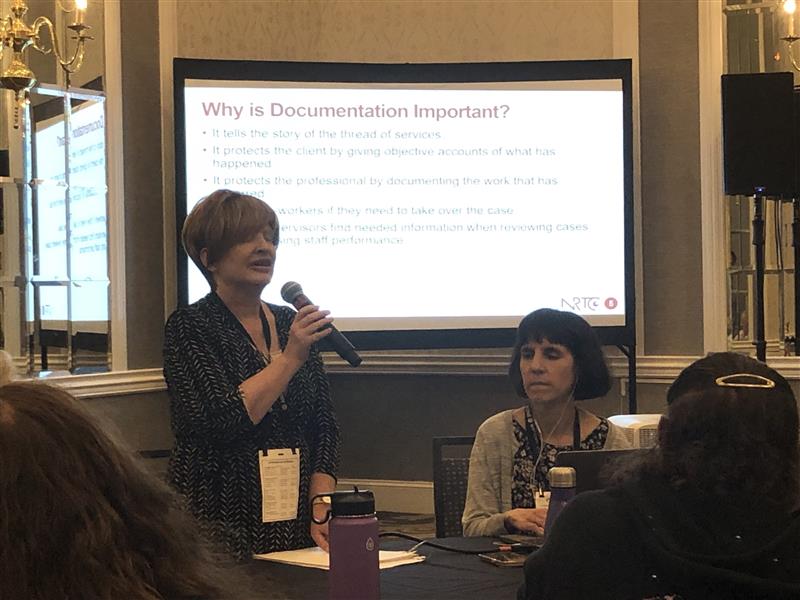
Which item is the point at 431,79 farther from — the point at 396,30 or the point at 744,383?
the point at 744,383

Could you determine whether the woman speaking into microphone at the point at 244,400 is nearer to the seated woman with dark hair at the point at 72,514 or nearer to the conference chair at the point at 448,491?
the conference chair at the point at 448,491

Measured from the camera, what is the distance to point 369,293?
455 centimetres

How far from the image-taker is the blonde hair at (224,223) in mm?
2346

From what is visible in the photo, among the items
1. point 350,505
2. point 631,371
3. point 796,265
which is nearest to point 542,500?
point 350,505

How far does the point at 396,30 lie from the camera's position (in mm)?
5176

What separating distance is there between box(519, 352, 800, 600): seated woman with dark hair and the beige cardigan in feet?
3.27

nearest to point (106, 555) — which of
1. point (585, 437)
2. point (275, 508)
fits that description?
point (275, 508)

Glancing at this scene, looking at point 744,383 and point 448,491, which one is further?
point 448,491

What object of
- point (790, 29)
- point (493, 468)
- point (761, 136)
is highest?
point (790, 29)

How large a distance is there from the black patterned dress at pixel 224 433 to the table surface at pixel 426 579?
0.23 metres

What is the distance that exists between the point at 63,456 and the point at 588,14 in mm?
4526

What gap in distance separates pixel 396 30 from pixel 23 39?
1.91 m

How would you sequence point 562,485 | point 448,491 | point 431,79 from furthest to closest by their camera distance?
1. point 431,79
2. point 448,491
3. point 562,485

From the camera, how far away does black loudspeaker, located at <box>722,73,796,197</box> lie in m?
4.18
